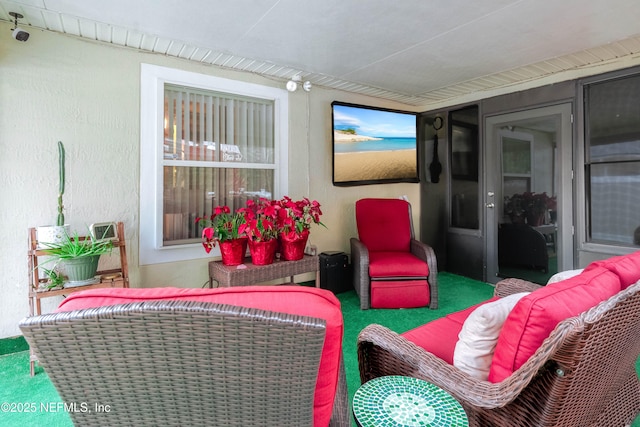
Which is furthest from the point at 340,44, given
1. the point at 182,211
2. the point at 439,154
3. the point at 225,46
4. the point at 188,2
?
the point at 439,154

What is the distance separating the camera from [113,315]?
72cm

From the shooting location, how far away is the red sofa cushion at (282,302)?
82cm

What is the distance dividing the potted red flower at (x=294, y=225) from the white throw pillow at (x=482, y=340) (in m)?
1.94

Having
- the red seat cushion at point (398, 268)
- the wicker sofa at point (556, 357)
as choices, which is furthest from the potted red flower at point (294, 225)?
the wicker sofa at point (556, 357)

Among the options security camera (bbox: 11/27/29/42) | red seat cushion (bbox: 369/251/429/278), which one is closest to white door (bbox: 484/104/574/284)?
red seat cushion (bbox: 369/251/429/278)

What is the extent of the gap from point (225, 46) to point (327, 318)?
268cm

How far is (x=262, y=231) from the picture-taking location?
281cm

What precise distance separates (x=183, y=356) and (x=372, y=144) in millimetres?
3829

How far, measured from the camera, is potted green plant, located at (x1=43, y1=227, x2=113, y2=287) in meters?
2.15

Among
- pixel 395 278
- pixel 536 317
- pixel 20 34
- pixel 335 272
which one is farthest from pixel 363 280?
pixel 20 34

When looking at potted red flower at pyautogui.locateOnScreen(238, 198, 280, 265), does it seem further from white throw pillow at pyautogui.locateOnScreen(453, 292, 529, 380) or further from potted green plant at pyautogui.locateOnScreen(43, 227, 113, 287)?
white throw pillow at pyautogui.locateOnScreen(453, 292, 529, 380)

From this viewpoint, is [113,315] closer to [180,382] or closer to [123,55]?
[180,382]

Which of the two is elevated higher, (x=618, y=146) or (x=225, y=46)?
(x=225, y=46)

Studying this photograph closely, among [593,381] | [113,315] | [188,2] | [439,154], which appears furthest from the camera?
[439,154]
